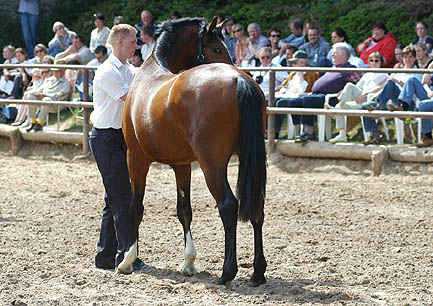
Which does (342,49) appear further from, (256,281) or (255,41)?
(256,281)

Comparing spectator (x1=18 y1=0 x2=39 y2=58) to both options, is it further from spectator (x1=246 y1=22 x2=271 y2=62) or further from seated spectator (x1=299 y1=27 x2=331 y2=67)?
seated spectator (x1=299 y1=27 x2=331 y2=67)

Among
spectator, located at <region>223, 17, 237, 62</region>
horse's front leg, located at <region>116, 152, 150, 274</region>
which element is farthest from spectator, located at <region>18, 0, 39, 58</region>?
horse's front leg, located at <region>116, 152, 150, 274</region>

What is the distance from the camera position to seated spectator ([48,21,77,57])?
46.1 ft

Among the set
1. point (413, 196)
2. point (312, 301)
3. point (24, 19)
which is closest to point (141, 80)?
point (312, 301)

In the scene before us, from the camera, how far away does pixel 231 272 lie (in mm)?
5035

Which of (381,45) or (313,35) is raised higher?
(313,35)

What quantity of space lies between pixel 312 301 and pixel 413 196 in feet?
13.4

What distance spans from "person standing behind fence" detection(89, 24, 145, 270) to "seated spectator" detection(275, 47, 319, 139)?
15.6ft

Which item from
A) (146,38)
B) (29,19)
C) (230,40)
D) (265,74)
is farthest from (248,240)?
(29,19)

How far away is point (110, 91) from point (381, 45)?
6457mm

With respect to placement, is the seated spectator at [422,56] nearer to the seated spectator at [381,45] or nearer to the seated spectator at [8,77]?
the seated spectator at [381,45]

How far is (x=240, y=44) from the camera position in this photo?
12.3 meters

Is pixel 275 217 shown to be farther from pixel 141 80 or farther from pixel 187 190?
pixel 141 80

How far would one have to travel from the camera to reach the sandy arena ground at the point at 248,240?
4961mm
